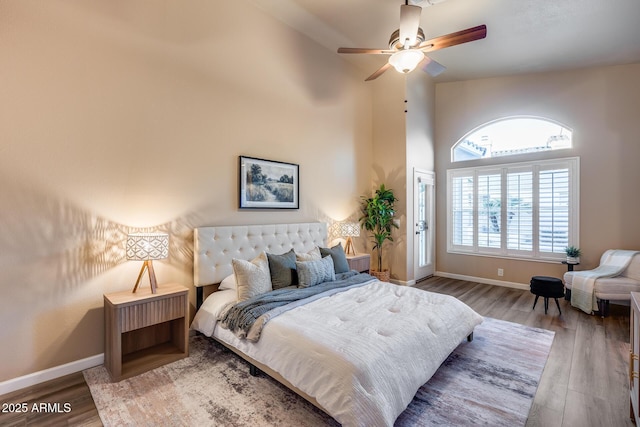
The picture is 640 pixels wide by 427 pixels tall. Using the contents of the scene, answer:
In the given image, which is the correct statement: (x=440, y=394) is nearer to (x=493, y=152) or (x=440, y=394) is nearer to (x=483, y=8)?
(x=483, y=8)

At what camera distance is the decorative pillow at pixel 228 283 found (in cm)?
319

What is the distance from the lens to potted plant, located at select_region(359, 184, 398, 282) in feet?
17.3

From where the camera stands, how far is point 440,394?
2197mm

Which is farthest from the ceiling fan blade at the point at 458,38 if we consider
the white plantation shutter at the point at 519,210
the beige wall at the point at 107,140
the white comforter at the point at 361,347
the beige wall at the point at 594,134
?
the white plantation shutter at the point at 519,210

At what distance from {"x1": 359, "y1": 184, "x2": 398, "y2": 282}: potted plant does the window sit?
1.48m

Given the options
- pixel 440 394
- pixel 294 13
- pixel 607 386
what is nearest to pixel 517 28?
pixel 294 13

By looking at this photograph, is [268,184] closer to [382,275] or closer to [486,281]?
[382,275]

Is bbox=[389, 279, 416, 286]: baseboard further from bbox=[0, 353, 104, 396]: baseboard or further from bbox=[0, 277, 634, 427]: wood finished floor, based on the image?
Result: bbox=[0, 353, 104, 396]: baseboard

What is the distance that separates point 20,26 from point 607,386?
5.47 m

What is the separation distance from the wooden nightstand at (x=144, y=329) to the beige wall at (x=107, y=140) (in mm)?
262

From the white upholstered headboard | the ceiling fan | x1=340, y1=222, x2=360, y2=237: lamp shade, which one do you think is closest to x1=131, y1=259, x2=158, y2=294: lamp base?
the white upholstered headboard

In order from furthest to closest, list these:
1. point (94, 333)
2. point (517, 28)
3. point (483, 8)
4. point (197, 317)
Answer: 1. point (517, 28)
2. point (483, 8)
3. point (197, 317)
4. point (94, 333)

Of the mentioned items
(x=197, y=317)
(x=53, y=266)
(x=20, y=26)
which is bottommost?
(x=197, y=317)

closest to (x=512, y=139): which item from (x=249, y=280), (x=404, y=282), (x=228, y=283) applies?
(x=404, y=282)
